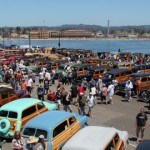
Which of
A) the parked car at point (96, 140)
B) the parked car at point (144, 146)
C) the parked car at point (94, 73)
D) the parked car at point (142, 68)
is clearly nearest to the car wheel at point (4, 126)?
the parked car at point (96, 140)

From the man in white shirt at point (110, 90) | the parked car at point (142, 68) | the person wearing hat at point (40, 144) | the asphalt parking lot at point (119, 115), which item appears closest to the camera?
the person wearing hat at point (40, 144)

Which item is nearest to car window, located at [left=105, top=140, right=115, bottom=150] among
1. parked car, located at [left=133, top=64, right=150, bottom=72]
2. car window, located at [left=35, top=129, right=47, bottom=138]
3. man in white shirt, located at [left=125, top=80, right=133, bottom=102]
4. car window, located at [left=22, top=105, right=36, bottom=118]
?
car window, located at [left=35, top=129, right=47, bottom=138]

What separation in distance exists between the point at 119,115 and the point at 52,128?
296 inches

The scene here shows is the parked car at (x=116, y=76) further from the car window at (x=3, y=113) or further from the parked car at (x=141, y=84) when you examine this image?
the car window at (x=3, y=113)

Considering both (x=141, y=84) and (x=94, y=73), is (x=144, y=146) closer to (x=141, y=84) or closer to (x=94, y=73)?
(x=141, y=84)

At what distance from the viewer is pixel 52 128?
39.8ft

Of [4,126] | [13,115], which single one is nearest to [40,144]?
[4,126]

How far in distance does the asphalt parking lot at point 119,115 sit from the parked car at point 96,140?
276 centimetres

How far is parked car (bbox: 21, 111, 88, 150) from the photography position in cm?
1200

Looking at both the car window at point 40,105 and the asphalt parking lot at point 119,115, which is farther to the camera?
the asphalt parking lot at point 119,115

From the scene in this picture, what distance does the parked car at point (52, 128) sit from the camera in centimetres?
1200

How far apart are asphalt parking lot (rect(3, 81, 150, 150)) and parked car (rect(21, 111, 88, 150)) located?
204 centimetres

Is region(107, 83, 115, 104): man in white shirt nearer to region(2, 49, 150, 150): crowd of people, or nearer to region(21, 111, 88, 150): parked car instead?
region(2, 49, 150, 150): crowd of people

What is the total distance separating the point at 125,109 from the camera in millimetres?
20469
